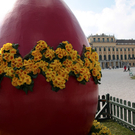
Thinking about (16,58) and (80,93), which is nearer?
(16,58)

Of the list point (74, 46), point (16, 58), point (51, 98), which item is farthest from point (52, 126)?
point (74, 46)

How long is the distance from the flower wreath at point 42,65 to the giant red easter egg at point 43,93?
8cm

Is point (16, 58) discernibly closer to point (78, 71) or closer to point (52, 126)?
point (78, 71)

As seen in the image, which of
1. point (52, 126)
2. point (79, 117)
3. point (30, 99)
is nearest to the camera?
point (30, 99)

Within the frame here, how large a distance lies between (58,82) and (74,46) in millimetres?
704

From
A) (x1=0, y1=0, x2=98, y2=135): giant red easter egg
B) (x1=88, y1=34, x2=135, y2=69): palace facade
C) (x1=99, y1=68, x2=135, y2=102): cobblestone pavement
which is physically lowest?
(x1=99, y1=68, x2=135, y2=102): cobblestone pavement

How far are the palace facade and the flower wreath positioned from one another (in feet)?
257

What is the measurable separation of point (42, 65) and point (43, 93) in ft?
1.29

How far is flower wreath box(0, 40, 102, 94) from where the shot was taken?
7.29 feet

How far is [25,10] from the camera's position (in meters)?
2.58

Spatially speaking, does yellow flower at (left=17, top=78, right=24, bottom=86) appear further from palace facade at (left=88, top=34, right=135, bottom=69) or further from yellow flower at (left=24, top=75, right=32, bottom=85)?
palace facade at (left=88, top=34, right=135, bottom=69)

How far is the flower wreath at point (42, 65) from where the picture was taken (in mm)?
2221

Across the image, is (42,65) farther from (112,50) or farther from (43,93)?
(112,50)

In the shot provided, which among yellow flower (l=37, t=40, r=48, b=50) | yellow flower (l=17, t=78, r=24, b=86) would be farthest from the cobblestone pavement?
yellow flower (l=17, t=78, r=24, b=86)
